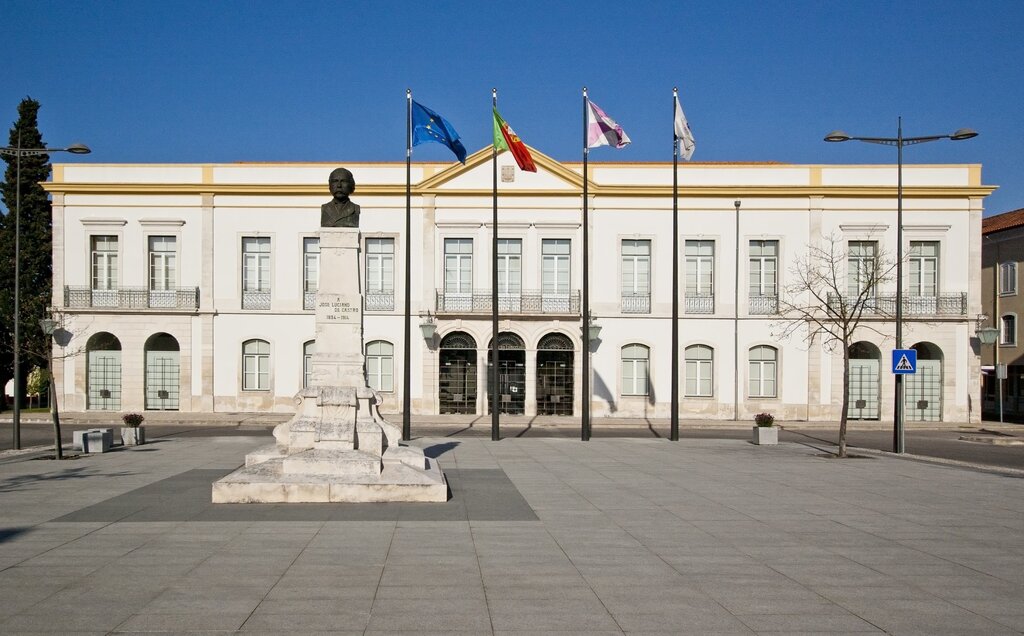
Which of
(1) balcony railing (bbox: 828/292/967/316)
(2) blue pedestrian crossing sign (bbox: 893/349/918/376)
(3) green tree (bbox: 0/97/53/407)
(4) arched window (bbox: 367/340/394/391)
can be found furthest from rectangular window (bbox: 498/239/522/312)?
(3) green tree (bbox: 0/97/53/407)

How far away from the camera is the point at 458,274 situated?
36344mm

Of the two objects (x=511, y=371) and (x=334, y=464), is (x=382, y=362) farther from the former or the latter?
(x=334, y=464)

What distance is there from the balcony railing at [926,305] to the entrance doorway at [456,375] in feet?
52.4

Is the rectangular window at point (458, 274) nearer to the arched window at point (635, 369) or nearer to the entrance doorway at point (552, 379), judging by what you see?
the entrance doorway at point (552, 379)

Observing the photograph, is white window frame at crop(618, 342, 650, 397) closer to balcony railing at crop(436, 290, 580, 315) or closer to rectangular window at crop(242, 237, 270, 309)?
balcony railing at crop(436, 290, 580, 315)

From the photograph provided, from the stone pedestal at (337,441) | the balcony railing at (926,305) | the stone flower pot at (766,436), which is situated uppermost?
the balcony railing at (926,305)

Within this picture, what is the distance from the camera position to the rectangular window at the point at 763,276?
119 feet

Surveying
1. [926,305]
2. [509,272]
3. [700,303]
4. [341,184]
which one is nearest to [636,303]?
[700,303]

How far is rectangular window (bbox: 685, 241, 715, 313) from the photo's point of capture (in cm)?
3638

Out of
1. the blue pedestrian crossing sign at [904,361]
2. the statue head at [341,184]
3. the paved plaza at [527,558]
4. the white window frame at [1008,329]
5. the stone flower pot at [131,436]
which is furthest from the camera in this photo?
the white window frame at [1008,329]

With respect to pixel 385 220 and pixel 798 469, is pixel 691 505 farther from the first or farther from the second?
pixel 385 220

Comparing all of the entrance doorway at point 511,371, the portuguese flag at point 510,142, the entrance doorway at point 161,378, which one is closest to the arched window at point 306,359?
the entrance doorway at point 161,378

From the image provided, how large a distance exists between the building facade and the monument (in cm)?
3975

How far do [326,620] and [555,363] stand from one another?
29674 millimetres
